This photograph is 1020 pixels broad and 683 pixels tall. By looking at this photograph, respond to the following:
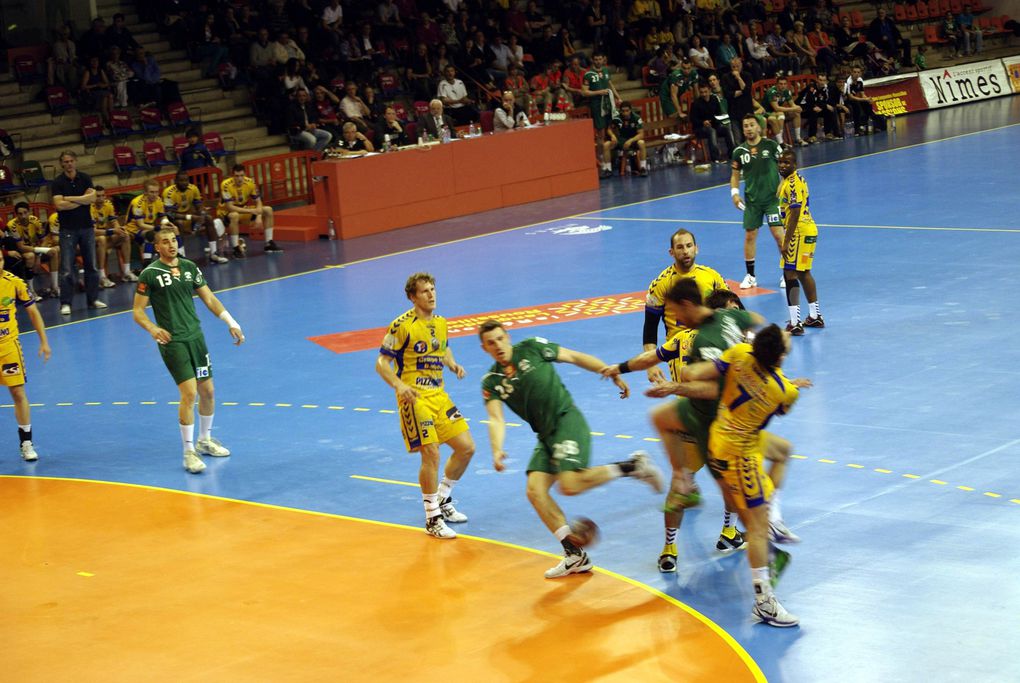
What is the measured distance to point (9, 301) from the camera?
13641 mm

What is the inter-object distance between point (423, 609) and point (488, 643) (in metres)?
0.83

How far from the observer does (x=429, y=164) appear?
27.1m

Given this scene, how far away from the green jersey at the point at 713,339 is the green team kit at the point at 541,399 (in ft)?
2.98

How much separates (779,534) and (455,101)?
23.2 m

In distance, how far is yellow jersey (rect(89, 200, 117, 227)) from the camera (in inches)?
911

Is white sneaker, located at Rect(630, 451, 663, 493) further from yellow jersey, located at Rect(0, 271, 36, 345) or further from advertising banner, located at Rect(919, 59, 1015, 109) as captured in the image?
advertising banner, located at Rect(919, 59, 1015, 109)

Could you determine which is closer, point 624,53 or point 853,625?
point 853,625

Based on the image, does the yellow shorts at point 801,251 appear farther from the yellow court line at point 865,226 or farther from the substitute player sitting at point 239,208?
the substitute player sitting at point 239,208

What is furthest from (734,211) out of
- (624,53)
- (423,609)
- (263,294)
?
(423,609)

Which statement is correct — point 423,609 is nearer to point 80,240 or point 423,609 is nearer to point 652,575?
point 652,575

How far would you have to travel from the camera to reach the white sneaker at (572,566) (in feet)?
30.8

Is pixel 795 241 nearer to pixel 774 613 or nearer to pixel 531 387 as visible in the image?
pixel 531 387

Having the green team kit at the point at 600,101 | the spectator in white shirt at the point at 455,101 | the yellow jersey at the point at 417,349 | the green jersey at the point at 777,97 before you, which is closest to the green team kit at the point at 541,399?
the yellow jersey at the point at 417,349

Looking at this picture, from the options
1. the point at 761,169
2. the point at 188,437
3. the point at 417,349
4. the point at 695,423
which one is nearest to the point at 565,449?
the point at 695,423
